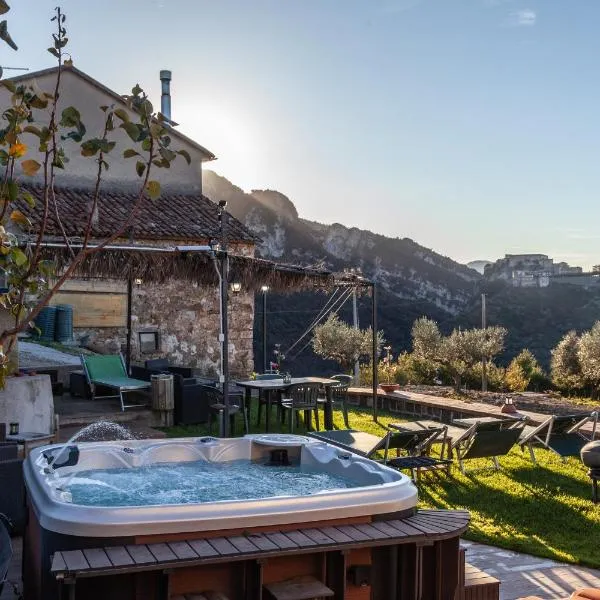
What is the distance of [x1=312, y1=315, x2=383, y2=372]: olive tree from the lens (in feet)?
58.3

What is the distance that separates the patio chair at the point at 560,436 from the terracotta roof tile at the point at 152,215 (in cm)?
922

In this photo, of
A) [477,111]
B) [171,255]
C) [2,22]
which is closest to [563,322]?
[477,111]

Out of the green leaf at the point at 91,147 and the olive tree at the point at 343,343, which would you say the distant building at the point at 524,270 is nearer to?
the olive tree at the point at 343,343

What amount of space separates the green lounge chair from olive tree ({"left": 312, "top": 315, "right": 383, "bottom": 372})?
8950mm

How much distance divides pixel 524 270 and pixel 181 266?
40.4 metres

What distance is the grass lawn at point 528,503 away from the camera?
6070 millimetres

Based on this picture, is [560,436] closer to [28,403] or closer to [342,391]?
[342,391]

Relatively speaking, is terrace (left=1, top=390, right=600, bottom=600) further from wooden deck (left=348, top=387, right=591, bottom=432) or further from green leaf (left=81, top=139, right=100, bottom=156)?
green leaf (left=81, top=139, right=100, bottom=156)

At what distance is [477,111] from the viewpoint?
37.2ft

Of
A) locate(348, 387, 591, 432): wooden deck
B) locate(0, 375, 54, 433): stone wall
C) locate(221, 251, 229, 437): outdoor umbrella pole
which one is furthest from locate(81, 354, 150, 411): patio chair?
locate(348, 387, 591, 432): wooden deck

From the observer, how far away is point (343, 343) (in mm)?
17875

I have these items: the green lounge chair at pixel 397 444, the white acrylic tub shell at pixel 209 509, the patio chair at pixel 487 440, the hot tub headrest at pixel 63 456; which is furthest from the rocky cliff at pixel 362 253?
the white acrylic tub shell at pixel 209 509

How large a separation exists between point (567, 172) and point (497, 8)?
586cm

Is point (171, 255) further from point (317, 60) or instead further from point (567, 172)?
point (567, 172)
